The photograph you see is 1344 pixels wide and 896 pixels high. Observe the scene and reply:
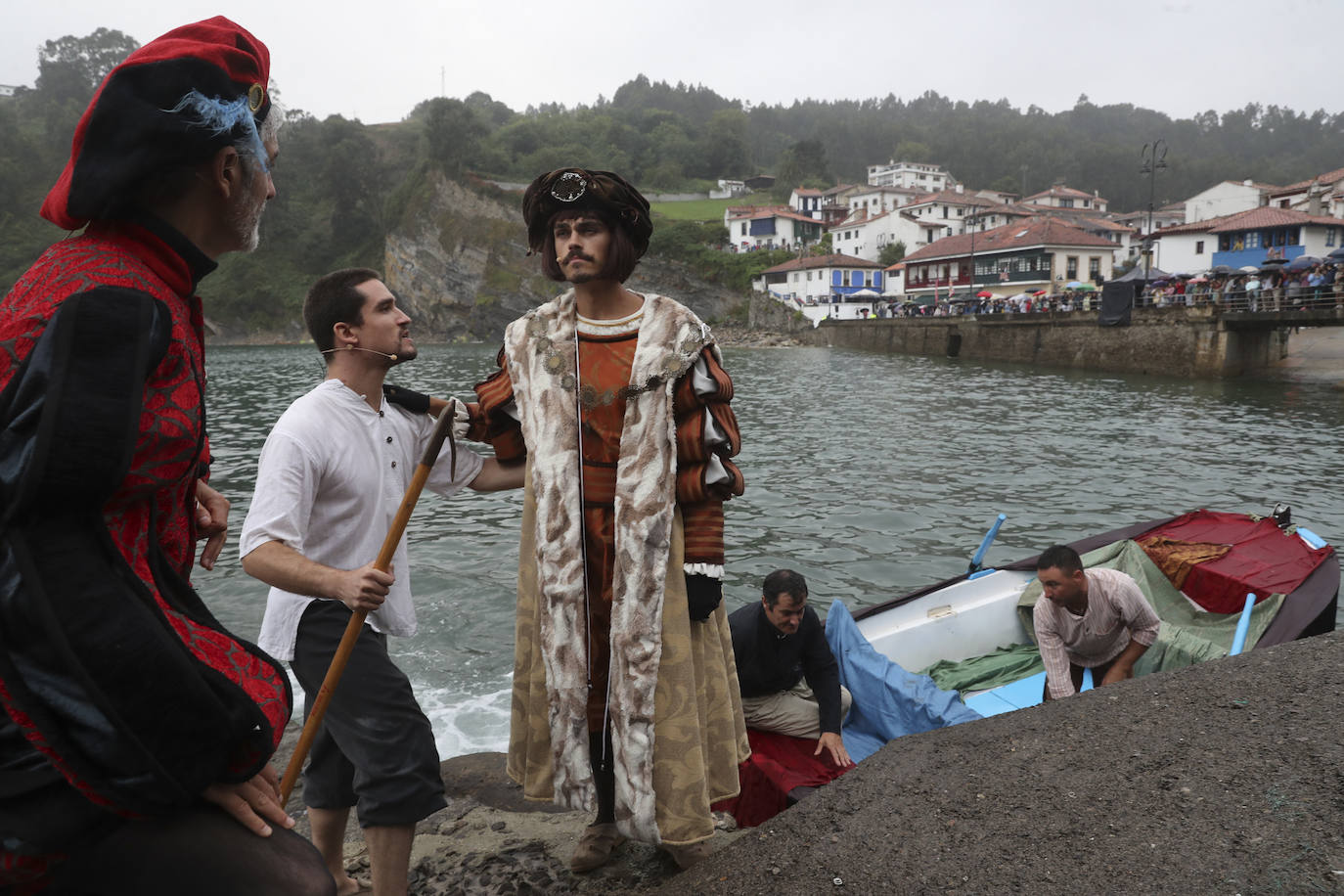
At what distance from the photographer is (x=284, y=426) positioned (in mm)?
2744

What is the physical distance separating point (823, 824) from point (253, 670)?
246 centimetres

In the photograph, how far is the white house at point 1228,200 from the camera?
6769 cm

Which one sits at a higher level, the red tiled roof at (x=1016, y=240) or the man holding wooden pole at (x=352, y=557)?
the red tiled roof at (x=1016, y=240)

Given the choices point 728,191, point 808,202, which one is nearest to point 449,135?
point 808,202

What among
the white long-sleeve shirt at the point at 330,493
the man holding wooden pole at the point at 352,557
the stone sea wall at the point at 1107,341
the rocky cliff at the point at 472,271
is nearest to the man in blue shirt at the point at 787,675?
the man holding wooden pole at the point at 352,557

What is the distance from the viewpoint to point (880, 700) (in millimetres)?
5203

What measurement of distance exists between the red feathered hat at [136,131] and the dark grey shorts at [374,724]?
1.67m

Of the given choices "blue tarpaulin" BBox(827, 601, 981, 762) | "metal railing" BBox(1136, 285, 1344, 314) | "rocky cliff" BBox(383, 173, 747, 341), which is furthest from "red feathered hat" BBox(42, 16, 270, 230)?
"rocky cliff" BBox(383, 173, 747, 341)

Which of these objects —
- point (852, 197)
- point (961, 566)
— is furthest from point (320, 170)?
point (961, 566)

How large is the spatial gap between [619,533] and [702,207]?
10429cm

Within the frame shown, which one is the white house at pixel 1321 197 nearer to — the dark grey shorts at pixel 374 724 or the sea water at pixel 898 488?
the sea water at pixel 898 488

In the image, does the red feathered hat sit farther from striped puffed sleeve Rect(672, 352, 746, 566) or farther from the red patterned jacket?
striped puffed sleeve Rect(672, 352, 746, 566)

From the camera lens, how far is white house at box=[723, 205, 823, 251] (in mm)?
83750

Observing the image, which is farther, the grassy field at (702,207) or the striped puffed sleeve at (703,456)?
the grassy field at (702,207)
